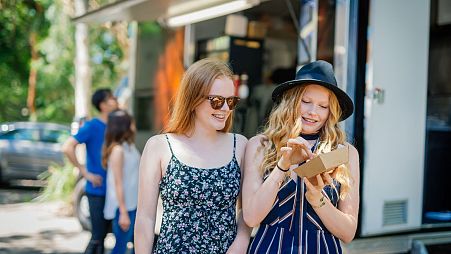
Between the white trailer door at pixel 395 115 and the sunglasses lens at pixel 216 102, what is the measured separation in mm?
1881

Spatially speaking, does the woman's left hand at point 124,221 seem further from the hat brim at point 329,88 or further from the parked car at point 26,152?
the parked car at point 26,152

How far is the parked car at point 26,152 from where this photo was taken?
11.4 metres

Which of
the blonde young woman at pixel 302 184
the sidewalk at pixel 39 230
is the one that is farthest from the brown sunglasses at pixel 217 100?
the sidewalk at pixel 39 230

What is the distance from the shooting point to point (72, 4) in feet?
34.8

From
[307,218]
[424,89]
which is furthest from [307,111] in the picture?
[424,89]

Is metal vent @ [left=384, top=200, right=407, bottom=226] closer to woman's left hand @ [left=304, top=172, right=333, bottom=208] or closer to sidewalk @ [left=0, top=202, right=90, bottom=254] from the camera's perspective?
woman's left hand @ [left=304, top=172, right=333, bottom=208]

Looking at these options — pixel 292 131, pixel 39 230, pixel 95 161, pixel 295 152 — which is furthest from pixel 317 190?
pixel 39 230

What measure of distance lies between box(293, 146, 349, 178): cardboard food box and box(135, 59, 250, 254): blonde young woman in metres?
0.46

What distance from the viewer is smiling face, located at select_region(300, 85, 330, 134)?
2.23 m

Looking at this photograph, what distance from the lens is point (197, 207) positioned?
2.27 m

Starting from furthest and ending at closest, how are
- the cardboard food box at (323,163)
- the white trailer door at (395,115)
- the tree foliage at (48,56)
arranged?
the tree foliage at (48,56) < the white trailer door at (395,115) < the cardboard food box at (323,163)

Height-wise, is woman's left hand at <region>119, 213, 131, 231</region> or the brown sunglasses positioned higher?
the brown sunglasses

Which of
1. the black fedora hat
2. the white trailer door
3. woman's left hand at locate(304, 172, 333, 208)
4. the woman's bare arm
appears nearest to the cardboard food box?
woman's left hand at locate(304, 172, 333, 208)

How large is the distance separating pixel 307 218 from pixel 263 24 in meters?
6.25
